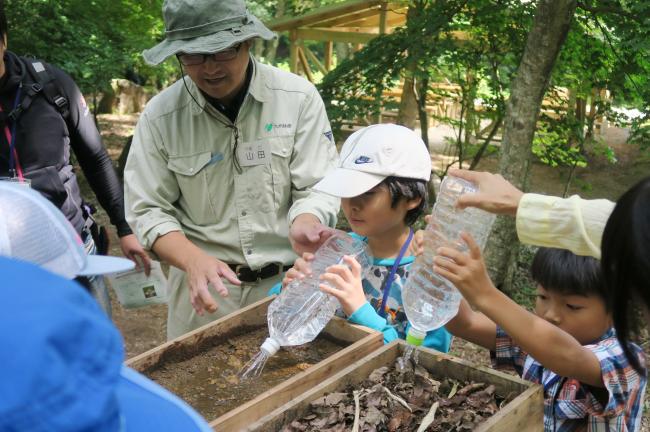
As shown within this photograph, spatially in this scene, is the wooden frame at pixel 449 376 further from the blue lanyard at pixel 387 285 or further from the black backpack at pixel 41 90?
the black backpack at pixel 41 90

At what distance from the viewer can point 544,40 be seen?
14.8 feet

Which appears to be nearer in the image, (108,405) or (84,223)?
(108,405)

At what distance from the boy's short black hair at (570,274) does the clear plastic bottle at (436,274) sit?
0.76 ft

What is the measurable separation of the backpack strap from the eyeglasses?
642 mm

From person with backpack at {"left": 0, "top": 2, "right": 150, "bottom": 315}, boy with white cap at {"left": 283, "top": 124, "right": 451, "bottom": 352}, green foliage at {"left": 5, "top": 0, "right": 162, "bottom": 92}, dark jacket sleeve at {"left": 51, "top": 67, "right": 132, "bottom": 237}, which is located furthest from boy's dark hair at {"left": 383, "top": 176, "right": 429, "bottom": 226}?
green foliage at {"left": 5, "top": 0, "right": 162, "bottom": 92}

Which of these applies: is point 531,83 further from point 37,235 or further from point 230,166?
point 37,235

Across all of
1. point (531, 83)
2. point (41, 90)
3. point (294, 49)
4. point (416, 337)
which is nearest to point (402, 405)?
point (416, 337)

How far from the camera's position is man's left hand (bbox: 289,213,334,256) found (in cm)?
225

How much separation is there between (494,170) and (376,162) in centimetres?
879

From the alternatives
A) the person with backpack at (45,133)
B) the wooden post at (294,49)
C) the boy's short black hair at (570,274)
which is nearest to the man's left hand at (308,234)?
the boy's short black hair at (570,274)

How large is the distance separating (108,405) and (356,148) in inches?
70.2

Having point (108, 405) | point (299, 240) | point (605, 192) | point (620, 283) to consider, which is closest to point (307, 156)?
point (299, 240)

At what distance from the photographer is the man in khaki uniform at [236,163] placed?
257 centimetres

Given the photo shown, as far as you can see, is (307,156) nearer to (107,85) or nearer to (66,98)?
(66,98)
